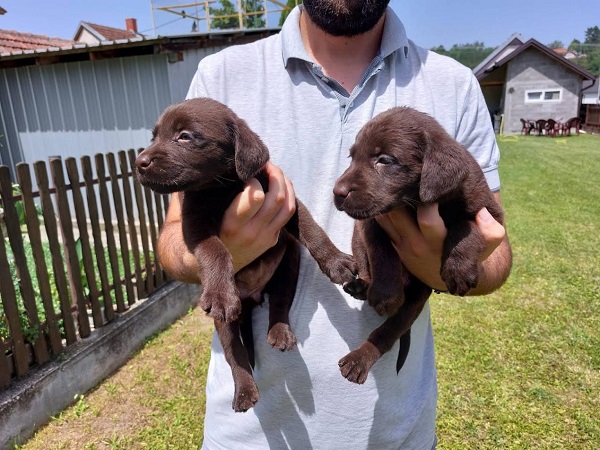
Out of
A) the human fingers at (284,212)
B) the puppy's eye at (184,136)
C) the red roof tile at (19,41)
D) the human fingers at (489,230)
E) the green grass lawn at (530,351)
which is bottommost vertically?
the green grass lawn at (530,351)

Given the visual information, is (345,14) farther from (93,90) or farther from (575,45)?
(575,45)

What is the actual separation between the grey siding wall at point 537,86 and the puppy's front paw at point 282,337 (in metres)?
38.3

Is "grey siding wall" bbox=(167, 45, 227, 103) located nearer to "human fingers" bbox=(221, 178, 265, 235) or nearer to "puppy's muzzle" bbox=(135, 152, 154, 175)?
"puppy's muzzle" bbox=(135, 152, 154, 175)

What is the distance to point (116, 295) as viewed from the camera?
5.37 metres

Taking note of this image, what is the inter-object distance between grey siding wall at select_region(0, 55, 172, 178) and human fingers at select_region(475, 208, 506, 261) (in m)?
7.61

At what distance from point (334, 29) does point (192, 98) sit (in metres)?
0.63

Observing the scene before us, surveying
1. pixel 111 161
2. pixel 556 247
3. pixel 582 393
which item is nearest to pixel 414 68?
pixel 582 393

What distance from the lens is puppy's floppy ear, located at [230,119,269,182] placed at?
1837mm

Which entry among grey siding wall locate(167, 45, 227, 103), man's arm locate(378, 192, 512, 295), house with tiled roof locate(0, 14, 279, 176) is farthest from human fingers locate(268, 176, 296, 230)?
grey siding wall locate(167, 45, 227, 103)

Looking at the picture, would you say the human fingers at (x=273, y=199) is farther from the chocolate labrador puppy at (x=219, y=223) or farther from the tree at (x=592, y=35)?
the tree at (x=592, y=35)

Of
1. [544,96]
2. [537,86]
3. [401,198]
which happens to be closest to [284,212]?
[401,198]

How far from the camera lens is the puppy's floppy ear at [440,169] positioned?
1.76 m

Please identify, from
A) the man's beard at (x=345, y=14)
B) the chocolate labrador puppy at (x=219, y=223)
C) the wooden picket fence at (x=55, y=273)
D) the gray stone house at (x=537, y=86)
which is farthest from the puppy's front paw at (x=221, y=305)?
the gray stone house at (x=537, y=86)

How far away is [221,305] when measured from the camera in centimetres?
169
